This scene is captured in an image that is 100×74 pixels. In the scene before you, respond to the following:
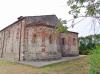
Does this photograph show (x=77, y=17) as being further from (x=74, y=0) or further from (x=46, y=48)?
(x=46, y=48)

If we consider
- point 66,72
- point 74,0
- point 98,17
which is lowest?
point 66,72

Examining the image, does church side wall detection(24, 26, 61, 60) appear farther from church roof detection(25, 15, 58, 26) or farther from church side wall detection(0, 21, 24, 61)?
church side wall detection(0, 21, 24, 61)

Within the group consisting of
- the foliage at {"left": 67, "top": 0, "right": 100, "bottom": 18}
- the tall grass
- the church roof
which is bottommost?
the tall grass

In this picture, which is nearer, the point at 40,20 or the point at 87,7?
the point at 87,7

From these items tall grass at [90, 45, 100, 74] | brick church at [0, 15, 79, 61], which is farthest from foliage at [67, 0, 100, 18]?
brick church at [0, 15, 79, 61]

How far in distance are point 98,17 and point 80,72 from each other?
10.7 m

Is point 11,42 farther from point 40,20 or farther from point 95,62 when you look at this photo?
point 95,62

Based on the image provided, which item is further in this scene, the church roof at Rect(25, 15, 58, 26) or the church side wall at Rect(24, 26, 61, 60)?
the church roof at Rect(25, 15, 58, 26)

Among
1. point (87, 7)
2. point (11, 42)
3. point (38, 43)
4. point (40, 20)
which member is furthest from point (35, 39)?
point (87, 7)

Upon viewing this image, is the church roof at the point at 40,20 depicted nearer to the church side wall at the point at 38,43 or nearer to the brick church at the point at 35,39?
the brick church at the point at 35,39

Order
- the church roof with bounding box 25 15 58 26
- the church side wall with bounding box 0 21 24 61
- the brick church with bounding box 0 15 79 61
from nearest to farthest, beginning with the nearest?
the brick church with bounding box 0 15 79 61 < the church roof with bounding box 25 15 58 26 < the church side wall with bounding box 0 21 24 61

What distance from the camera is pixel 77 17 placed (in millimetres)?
8141

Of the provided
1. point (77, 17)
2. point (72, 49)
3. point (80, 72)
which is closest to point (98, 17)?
point (77, 17)

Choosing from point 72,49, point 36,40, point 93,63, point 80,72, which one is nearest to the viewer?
point 93,63
